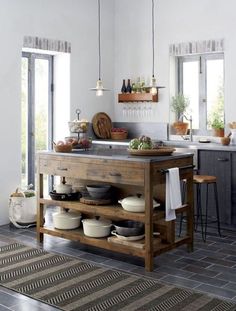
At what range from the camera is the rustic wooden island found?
4176mm

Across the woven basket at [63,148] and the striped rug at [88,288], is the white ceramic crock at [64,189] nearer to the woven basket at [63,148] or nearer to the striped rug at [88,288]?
the woven basket at [63,148]

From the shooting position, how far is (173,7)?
6.82 meters

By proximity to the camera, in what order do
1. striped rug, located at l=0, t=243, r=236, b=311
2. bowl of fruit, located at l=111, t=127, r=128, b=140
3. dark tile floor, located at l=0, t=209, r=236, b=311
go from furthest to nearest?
bowl of fruit, located at l=111, t=127, r=128, b=140 < dark tile floor, located at l=0, t=209, r=236, b=311 < striped rug, located at l=0, t=243, r=236, b=311

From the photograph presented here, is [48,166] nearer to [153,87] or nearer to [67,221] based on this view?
[67,221]

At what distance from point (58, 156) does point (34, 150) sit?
200 cm

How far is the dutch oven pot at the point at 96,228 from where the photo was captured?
15.3ft

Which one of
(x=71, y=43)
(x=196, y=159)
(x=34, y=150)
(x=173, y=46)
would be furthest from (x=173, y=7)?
(x=34, y=150)

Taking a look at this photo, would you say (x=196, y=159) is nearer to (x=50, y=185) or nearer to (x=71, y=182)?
(x=71, y=182)

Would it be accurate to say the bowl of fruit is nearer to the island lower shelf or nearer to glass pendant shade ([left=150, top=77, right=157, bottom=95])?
glass pendant shade ([left=150, top=77, right=157, bottom=95])

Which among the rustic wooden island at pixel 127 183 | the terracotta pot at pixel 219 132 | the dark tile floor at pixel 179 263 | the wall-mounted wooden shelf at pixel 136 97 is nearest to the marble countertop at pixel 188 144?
the terracotta pot at pixel 219 132

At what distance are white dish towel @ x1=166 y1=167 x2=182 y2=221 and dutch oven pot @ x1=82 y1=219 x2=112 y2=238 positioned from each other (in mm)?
698

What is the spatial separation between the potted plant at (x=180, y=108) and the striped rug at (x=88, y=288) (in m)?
2.96

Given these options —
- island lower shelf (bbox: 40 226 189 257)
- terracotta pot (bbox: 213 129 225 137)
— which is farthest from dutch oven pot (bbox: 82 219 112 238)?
terracotta pot (bbox: 213 129 225 137)

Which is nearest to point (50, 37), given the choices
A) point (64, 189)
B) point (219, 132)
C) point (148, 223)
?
point (64, 189)
